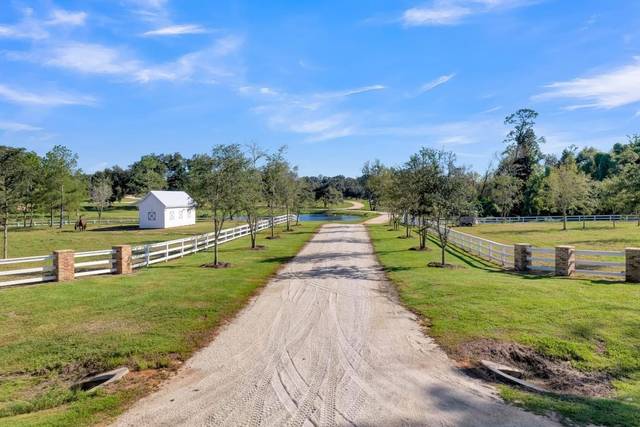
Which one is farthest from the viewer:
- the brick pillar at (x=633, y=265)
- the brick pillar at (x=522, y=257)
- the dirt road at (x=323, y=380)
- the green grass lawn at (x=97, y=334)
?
the brick pillar at (x=522, y=257)

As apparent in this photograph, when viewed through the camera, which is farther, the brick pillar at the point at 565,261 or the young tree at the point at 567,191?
the young tree at the point at 567,191

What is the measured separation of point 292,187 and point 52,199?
106 feet

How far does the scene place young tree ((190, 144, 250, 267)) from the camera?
1783cm

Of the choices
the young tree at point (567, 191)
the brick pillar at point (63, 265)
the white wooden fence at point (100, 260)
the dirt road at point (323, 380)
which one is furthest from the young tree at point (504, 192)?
the brick pillar at point (63, 265)

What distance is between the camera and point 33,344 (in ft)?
25.8

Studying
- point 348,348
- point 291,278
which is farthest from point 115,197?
point 348,348

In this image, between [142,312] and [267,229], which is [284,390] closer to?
[142,312]

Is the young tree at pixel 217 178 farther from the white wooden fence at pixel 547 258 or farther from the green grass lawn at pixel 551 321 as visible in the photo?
the white wooden fence at pixel 547 258

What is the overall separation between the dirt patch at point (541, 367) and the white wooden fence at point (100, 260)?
40.7 feet

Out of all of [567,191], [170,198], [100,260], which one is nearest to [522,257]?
[100,260]

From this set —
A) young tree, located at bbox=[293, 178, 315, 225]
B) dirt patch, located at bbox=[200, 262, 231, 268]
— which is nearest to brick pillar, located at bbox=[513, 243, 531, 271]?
dirt patch, located at bbox=[200, 262, 231, 268]

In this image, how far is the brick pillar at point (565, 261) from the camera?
578 inches

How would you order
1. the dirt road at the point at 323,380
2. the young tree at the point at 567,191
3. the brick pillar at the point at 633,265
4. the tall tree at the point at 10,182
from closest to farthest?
1. the dirt road at the point at 323,380
2. the brick pillar at the point at 633,265
3. the tall tree at the point at 10,182
4. the young tree at the point at 567,191

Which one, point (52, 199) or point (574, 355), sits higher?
point (52, 199)
